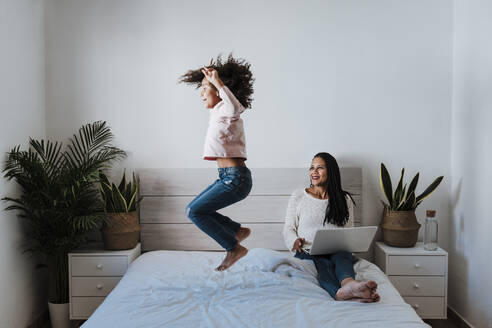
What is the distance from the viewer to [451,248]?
3102mm

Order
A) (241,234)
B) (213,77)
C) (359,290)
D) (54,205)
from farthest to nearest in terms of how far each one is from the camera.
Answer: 1. (54,205)
2. (359,290)
3. (241,234)
4. (213,77)

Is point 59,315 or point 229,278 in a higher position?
point 229,278

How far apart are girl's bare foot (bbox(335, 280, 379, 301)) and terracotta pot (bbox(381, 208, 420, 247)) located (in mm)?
941

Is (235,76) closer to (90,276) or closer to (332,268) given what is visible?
(332,268)

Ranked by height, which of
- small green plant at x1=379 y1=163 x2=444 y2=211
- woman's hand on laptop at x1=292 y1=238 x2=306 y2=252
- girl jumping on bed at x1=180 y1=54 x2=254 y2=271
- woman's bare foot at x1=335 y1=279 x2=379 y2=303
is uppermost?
girl jumping on bed at x1=180 y1=54 x2=254 y2=271

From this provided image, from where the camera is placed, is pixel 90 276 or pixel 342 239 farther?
pixel 90 276

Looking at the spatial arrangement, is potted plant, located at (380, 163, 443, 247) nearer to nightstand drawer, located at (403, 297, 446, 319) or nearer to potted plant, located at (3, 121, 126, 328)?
nightstand drawer, located at (403, 297, 446, 319)

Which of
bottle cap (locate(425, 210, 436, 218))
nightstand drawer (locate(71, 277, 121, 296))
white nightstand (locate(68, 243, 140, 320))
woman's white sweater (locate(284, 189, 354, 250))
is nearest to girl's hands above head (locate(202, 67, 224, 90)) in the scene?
woman's white sweater (locate(284, 189, 354, 250))

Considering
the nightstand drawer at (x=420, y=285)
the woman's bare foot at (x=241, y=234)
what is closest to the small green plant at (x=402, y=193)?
the nightstand drawer at (x=420, y=285)

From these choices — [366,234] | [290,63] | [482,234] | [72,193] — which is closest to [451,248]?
[482,234]

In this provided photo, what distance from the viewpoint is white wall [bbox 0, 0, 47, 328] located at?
2.63m

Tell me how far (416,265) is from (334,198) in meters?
0.76

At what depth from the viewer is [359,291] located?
2021 mm

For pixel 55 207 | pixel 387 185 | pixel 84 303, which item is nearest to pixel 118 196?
pixel 55 207
